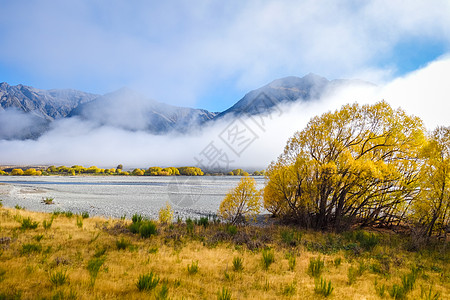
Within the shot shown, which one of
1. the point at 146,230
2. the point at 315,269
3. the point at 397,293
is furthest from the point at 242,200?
the point at 397,293

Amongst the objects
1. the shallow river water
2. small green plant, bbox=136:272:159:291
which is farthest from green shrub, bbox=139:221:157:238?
the shallow river water

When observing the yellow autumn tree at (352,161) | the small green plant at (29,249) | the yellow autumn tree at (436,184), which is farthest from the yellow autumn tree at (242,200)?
the small green plant at (29,249)

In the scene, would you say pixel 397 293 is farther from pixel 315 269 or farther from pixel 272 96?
→ pixel 272 96

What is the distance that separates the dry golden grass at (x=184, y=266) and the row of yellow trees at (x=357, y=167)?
3.79 meters

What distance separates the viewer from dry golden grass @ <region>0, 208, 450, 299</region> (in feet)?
16.0

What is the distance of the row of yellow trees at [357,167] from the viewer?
1250 cm

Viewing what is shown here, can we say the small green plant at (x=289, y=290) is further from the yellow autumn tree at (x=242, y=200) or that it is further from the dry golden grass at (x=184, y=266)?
the yellow autumn tree at (x=242, y=200)

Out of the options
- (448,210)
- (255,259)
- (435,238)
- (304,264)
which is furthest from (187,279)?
(435,238)

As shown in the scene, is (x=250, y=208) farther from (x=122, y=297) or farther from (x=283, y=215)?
(x=122, y=297)

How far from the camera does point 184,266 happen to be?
682 centimetres

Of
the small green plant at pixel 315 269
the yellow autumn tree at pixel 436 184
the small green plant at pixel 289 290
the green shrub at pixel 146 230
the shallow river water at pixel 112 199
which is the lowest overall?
the shallow river water at pixel 112 199

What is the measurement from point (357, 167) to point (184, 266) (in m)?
11.4

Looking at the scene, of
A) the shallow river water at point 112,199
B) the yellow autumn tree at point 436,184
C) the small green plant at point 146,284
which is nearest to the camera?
the small green plant at point 146,284

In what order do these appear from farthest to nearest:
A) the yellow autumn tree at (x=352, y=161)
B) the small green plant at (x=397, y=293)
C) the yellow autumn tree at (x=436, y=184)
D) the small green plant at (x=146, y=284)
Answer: the yellow autumn tree at (x=352, y=161)
the yellow autumn tree at (x=436, y=184)
the small green plant at (x=397, y=293)
the small green plant at (x=146, y=284)
